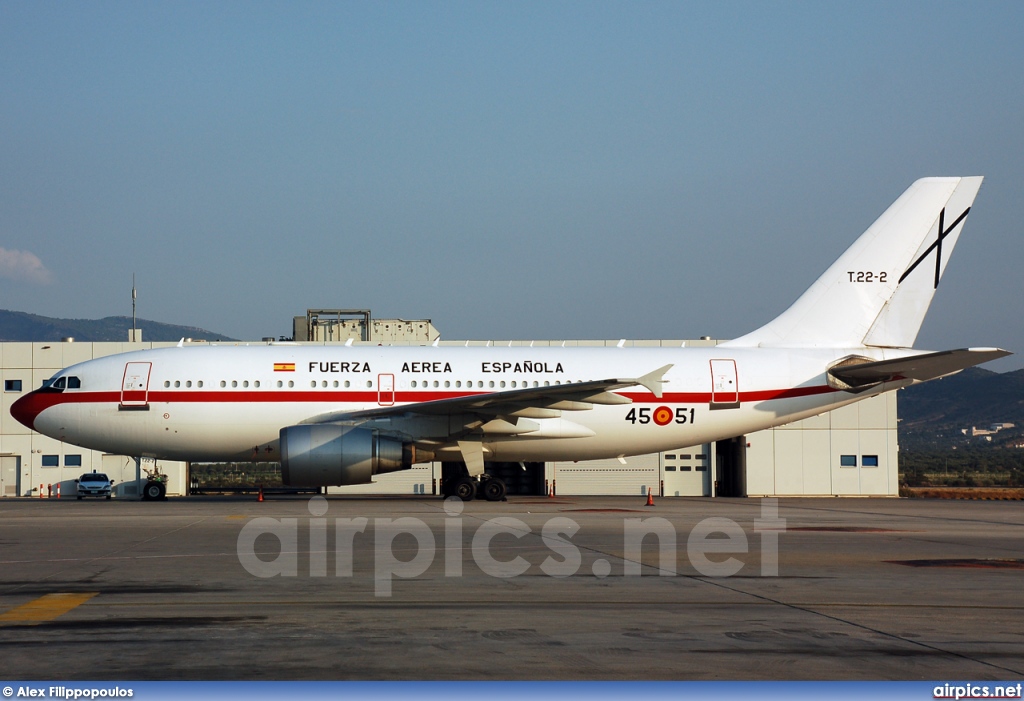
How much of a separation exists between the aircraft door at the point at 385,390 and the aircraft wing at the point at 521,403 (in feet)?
0.72

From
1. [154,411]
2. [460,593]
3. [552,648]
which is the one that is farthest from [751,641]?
[154,411]

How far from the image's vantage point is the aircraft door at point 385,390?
28406 mm

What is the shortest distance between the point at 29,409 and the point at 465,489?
40.7 feet

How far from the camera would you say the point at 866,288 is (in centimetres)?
3094

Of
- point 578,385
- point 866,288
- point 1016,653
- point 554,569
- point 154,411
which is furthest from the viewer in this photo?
point 866,288

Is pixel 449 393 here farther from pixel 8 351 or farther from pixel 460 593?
pixel 8 351

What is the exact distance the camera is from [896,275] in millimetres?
30906

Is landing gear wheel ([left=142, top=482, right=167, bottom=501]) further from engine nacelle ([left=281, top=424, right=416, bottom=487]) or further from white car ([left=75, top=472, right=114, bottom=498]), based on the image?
A: white car ([left=75, top=472, right=114, bottom=498])

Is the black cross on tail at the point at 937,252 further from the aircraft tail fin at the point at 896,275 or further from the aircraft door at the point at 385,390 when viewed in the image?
the aircraft door at the point at 385,390

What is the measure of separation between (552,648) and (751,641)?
1610 mm

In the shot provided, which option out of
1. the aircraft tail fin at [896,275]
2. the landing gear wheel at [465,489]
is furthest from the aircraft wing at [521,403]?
the aircraft tail fin at [896,275]

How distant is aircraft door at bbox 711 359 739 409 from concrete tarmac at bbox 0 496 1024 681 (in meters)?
9.25

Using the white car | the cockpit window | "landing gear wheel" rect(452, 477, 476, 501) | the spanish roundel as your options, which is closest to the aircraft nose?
the cockpit window

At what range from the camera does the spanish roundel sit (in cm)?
2945
